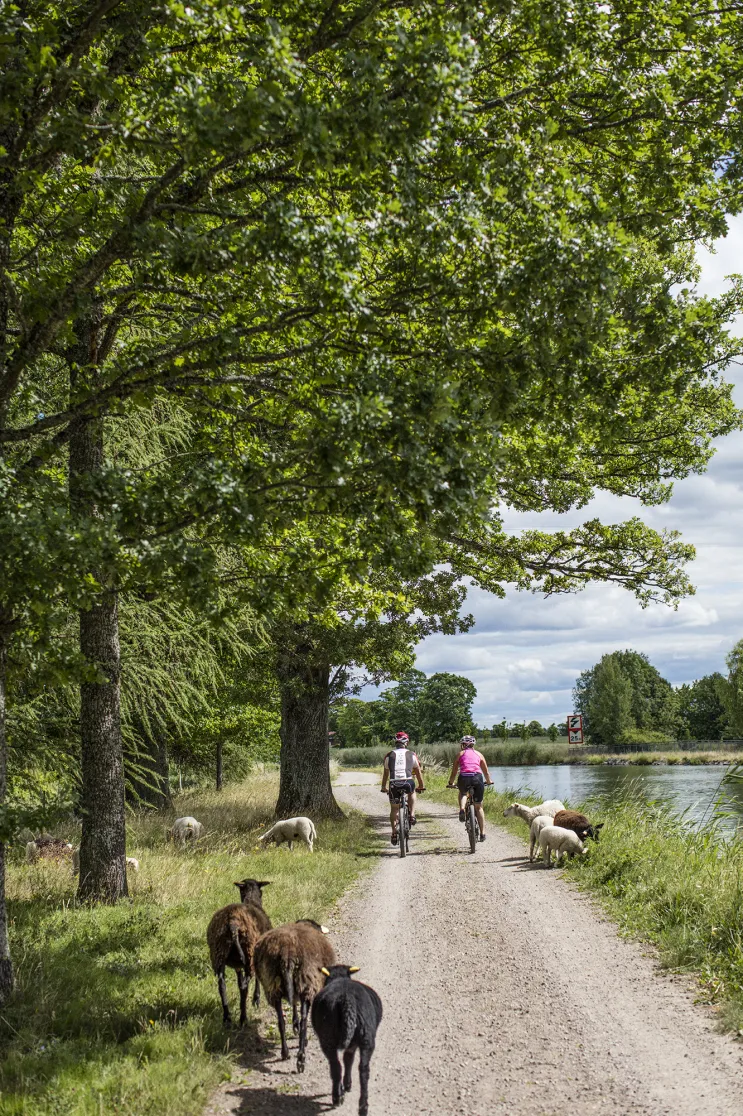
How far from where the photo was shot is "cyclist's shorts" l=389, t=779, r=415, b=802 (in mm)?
13844

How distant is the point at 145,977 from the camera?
6.78 metres

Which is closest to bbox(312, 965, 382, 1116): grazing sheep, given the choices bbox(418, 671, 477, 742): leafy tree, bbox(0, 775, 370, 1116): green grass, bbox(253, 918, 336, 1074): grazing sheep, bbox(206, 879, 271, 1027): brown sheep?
bbox(253, 918, 336, 1074): grazing sheep

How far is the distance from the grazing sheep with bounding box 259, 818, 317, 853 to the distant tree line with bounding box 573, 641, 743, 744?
260 ft

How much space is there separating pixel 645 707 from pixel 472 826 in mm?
97788

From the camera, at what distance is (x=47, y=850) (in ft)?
41.9

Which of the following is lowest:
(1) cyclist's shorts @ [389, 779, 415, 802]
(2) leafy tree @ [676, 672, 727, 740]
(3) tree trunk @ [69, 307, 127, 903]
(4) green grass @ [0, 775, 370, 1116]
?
(2) leafy tree @ [676, 672, 727, 740]

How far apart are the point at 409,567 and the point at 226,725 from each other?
2021 centimetres

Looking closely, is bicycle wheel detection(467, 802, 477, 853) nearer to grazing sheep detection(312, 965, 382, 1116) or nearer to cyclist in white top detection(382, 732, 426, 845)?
cyclist in white top detection(382, 732, 426, 845)

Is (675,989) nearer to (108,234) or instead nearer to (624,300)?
(624,300)

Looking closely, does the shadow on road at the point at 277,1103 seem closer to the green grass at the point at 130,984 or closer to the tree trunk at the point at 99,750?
the green grass at the point at 130,984

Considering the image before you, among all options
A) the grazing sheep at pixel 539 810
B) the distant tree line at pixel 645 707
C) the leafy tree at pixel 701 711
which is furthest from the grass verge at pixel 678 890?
the leafy tree at pixel 701 711

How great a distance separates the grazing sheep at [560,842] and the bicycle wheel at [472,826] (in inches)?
73.8

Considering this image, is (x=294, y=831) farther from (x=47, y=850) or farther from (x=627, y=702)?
(x=627, y=702)

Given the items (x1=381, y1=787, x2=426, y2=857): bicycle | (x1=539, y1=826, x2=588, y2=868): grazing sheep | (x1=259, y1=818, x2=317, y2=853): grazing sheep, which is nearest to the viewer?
(x1=539, y1=826, x2=588, y2=868): grazing sheep
